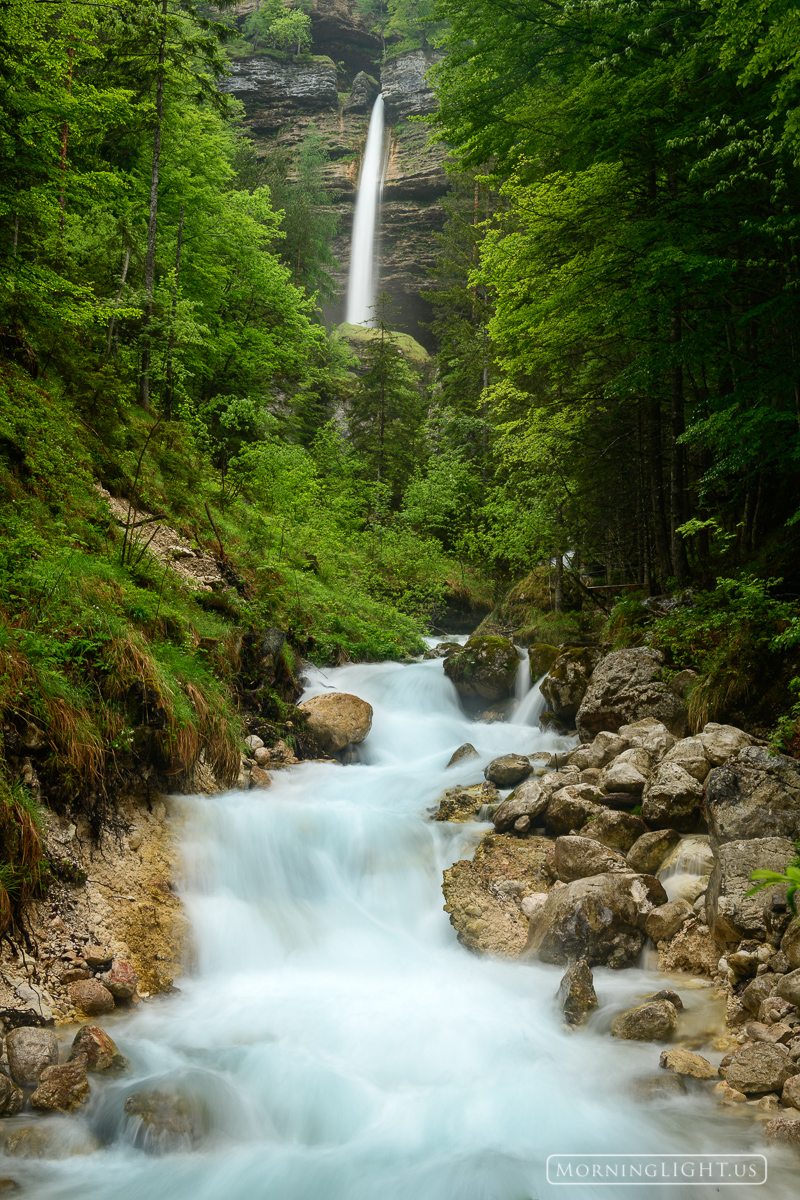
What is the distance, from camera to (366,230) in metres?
43.4

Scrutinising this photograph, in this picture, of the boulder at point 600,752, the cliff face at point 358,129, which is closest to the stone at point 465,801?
the boulder at point 600,752

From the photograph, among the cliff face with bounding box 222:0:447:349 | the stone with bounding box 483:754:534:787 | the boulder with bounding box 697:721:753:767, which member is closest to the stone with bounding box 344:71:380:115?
the cliff face with bounding box 222:0:447:349

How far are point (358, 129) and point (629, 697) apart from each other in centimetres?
5377

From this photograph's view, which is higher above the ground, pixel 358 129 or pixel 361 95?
pixel 361 95

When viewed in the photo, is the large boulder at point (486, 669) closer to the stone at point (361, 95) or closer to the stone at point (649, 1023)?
the stone at point (649, 1023)

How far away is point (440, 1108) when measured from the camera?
148 inches

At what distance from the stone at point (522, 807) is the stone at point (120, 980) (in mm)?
3734

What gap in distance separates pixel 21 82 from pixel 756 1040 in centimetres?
1021

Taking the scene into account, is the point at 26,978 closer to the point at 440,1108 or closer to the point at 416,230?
the point at 440,1108

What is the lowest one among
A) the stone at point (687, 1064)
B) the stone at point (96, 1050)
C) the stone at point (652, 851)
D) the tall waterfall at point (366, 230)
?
the stone at point (96, 1050)

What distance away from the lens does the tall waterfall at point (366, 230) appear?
41281 mm

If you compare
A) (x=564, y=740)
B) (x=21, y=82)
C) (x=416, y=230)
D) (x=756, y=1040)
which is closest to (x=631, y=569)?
(x=564, y=740)

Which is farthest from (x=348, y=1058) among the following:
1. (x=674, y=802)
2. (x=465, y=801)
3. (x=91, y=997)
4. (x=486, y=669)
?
(x=486, y=669)

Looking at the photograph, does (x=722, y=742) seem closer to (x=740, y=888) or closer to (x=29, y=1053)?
(x=740, y=888)
